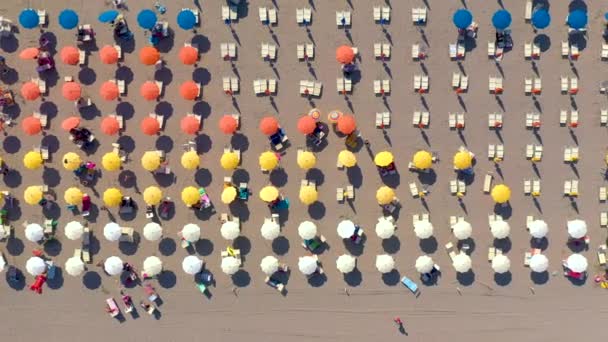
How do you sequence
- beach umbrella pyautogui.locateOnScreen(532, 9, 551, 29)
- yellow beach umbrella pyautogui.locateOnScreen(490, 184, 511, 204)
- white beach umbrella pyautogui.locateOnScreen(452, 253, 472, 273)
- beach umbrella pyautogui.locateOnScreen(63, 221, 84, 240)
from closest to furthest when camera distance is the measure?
beach umbrella pyautogui.locateOnScreen(532, 9, 551, 29) < yellow beach umbrella pyautogui.locateOnScreen(490, 184, 511, 204) < white beach umbrella pyautogui.locateOnScreen(452, 253, 472, 273) < beach umbrella pyautogui.locateOnScreen(63, 221, 84, 240)

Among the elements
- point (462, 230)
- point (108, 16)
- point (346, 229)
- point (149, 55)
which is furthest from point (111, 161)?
point (462, 230)

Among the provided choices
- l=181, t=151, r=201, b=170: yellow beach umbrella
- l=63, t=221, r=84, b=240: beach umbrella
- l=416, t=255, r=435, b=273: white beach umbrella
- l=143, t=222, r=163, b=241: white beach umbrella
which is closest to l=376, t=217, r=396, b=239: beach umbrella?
l=416, t=255, r=435, b=273: white beach umbrella

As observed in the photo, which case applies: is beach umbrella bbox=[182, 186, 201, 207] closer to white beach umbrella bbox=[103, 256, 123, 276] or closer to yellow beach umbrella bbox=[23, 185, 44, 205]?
white beach umbrella bbox=[103, 256, 123, 276]

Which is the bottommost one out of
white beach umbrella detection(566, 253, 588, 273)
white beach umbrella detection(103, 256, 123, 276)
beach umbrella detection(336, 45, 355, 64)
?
white beach umbrella detection(566, 253, 588, 273)

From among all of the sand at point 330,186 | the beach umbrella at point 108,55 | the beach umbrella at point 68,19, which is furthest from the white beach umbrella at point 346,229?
the beach umbrella at point 68,19

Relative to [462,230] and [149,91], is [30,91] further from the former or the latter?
[462,230]

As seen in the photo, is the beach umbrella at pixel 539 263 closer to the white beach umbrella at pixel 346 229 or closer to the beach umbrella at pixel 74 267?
the white beach umbrella at pixel 346 229
